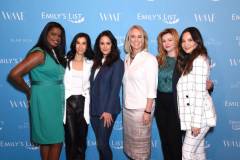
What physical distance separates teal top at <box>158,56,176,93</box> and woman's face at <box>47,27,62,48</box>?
108 centimetres

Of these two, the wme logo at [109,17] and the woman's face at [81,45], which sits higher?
the wme logo at [109,17]

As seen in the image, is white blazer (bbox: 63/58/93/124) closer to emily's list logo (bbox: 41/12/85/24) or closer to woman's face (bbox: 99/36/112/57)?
woman's face (bbox: 99/36/112/57)

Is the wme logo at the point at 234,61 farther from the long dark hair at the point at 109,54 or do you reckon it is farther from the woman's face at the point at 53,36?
the woman's face at the point at 53,36

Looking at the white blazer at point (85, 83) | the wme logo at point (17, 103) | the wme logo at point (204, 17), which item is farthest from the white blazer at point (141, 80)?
the wme logo at point (17, 103)

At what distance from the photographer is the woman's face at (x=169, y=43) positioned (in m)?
2.69

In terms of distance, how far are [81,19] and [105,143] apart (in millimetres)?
1457

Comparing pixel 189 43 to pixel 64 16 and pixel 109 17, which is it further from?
pixel 64 16

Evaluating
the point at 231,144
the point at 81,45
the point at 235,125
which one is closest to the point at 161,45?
the point at 81,45

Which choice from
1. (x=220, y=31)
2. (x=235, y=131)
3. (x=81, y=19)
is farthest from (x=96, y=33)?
(x=235, y=131)

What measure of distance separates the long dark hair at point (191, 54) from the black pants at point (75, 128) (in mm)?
1055

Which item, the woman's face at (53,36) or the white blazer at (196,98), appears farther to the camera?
the woman's face at (53,36)

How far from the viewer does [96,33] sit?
123 inches

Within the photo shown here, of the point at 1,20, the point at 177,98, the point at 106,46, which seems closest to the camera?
the point at 177,98

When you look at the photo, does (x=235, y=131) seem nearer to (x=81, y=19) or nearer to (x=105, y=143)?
(x=105, y=143)
